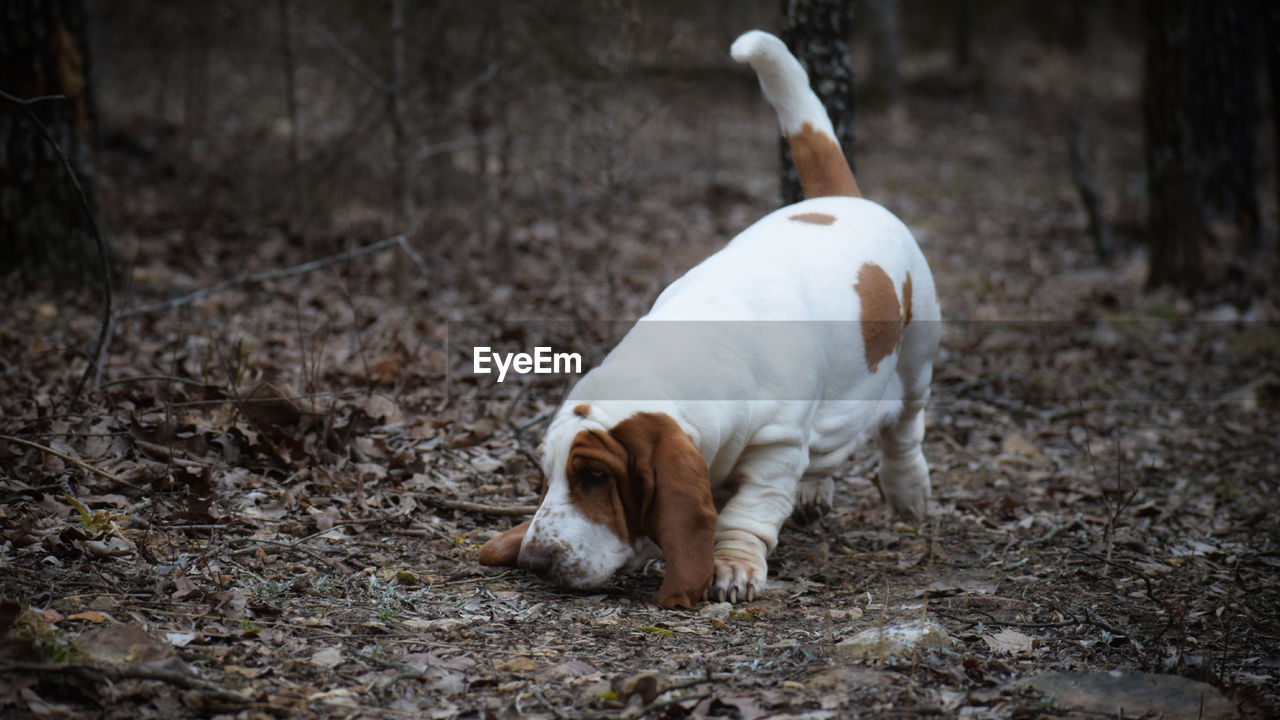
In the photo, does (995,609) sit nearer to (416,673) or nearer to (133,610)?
(416,673)

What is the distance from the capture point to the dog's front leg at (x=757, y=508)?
338 centimetres

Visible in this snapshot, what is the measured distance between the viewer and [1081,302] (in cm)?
808

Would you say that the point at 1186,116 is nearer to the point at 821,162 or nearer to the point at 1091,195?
the point at 1091,195

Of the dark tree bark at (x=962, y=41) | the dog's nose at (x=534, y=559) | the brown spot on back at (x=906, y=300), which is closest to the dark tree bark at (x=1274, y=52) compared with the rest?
the brown spot on back at (x=906, y=300)

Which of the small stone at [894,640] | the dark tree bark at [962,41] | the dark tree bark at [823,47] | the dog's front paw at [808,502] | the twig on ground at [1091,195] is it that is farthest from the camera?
the dark tree bark at [962,41]

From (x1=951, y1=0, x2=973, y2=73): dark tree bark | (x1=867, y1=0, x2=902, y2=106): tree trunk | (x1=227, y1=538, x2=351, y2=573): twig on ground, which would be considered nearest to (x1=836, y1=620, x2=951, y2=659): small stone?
(x1=227, y1=538, x2=351, y2=573): twig on ground

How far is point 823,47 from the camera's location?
206 inches

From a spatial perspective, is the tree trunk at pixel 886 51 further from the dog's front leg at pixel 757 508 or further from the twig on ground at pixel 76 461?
the twig on ground at pixel 76 461

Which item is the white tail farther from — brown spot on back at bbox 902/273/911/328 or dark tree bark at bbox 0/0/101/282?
dark tree bark at bbox 0/0/101/282

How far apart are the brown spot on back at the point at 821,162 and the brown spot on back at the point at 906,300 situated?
507 millimetres

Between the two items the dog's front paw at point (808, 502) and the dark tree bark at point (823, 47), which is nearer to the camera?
the dog's front paw at point (808, 502)

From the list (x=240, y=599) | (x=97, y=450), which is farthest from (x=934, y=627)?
(x=97, y=450)

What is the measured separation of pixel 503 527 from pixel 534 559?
77 centimetres

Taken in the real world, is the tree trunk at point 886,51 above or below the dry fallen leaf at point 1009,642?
above
